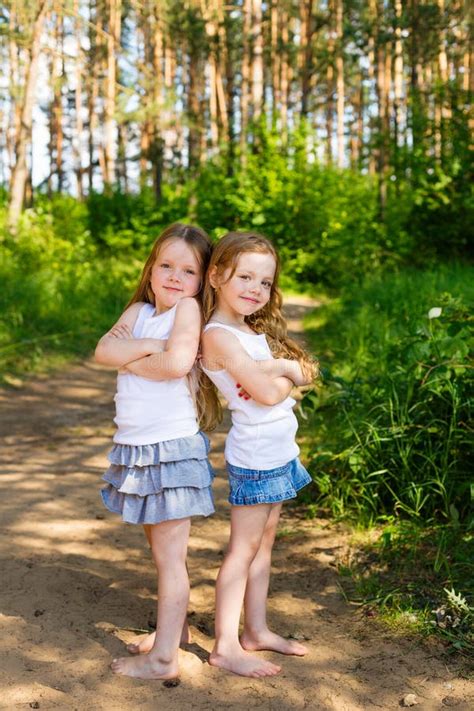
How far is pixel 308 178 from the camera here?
16.4 m

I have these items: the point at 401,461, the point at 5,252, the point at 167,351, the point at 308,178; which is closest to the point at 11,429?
the point at 401,461

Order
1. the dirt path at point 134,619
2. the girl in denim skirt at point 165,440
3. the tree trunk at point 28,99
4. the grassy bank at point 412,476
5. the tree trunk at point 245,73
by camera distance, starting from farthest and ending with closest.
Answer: the tree trunk at point 245,73 → the tree trunk at point 28,99 → the grassy bank at point 412,476 → the girl in denim skirt at point 165,440 → the dirt path at point 134,619

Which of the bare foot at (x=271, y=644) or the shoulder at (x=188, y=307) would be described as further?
the bare foot at (x=271, y=644)

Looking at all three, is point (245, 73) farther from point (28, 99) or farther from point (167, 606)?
point (167, 606)

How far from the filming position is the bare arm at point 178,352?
8.29 ft

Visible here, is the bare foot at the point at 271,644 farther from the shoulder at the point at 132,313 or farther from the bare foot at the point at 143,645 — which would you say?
the shoulder at the point at 132,313

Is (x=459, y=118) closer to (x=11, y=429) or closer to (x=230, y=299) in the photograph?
(x=11, y=429)

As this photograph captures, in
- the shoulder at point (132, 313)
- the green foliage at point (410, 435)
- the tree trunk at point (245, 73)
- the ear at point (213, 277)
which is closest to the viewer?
the ear at point (213, 277)

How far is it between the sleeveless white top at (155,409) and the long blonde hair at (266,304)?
0.42 feet

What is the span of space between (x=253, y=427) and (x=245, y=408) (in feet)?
0.23

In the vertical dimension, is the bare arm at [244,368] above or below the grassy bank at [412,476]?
above

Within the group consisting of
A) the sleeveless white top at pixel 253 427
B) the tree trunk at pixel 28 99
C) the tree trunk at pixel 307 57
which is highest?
the tree trunk at pixel 307 57

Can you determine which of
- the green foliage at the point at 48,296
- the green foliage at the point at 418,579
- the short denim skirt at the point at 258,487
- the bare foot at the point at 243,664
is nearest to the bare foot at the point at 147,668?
the bare foot at the point at 243,664

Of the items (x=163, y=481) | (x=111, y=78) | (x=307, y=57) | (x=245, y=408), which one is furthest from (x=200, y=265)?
(x=111, y=78)
